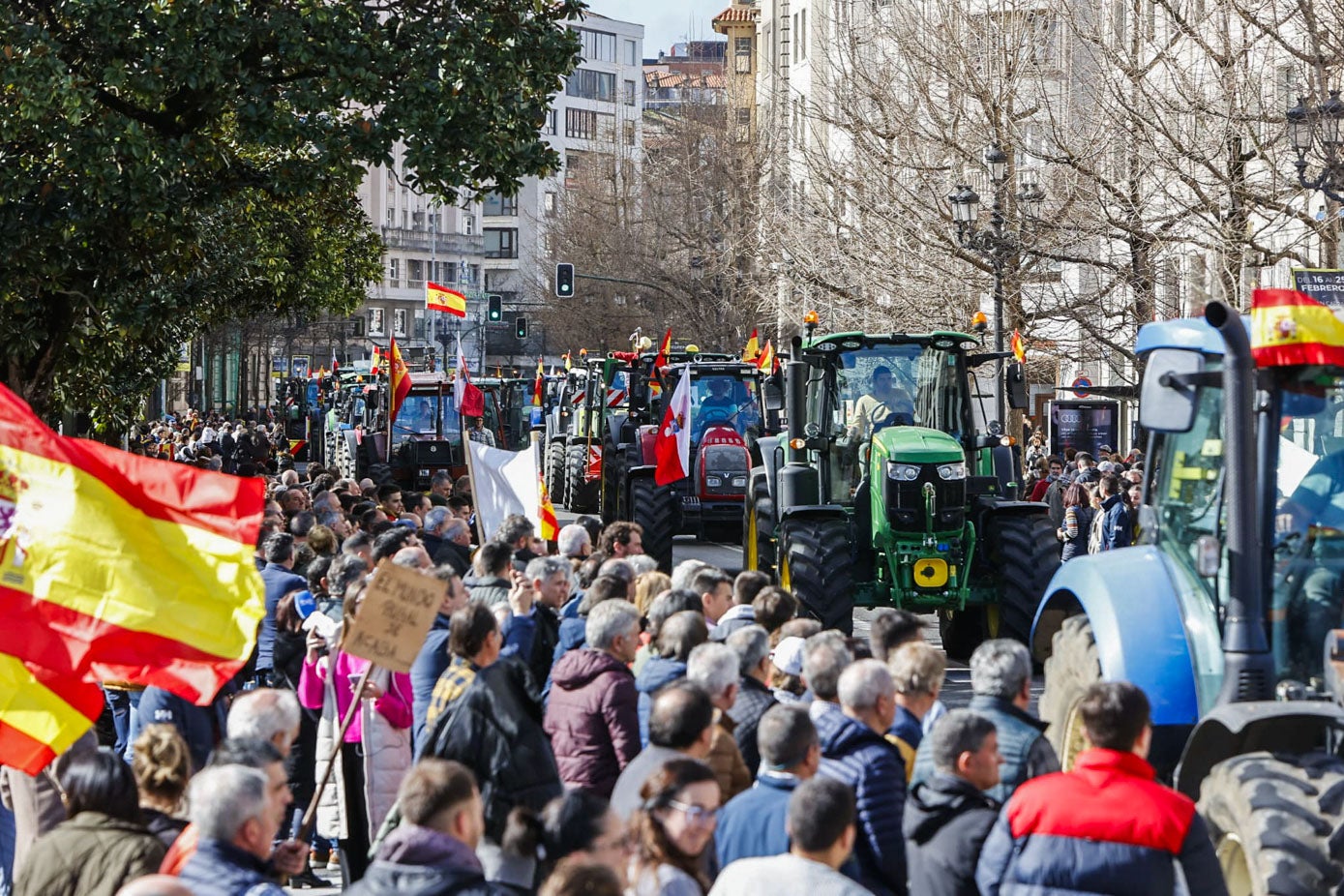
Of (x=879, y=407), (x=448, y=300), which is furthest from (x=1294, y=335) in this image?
(x=448, y=300)

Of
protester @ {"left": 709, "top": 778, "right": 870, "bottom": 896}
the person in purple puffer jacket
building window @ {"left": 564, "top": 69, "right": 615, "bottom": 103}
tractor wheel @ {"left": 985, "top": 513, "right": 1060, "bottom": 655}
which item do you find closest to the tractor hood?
tractor wheel @ {"left": 985, "top": 513, "right": 1060, "bottom": 655}

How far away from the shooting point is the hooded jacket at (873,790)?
246 inches

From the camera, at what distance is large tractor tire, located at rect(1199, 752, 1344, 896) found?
5992 mm

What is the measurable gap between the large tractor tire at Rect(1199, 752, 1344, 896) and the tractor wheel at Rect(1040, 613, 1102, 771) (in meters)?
1.31

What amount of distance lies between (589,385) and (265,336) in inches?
1815

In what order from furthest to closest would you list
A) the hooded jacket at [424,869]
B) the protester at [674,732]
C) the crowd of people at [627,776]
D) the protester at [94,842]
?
the protester at [674,732]
the protester at [94,842]
the crowd of people at [627,776]
the hooded jacket at [424,869]

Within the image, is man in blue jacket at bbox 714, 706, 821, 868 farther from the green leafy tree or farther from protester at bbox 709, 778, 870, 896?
the green leafy tree

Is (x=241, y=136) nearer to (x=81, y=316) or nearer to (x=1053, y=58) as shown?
(x=81, y=316)

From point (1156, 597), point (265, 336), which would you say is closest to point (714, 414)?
point (1156, 597)

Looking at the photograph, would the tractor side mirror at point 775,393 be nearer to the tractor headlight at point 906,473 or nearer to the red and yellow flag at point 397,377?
the tractor headlight at point 906,473

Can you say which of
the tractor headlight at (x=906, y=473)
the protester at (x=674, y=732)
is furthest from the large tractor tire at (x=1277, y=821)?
the tractor headlight at (x=906, y=473)

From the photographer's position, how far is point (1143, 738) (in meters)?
5.69

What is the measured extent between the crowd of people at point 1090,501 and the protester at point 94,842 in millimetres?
9137

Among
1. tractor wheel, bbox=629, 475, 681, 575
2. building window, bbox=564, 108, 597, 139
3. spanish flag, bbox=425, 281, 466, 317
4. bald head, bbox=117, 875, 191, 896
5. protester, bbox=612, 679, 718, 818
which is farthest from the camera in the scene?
building window, bbox=564, 108, 597, 139
